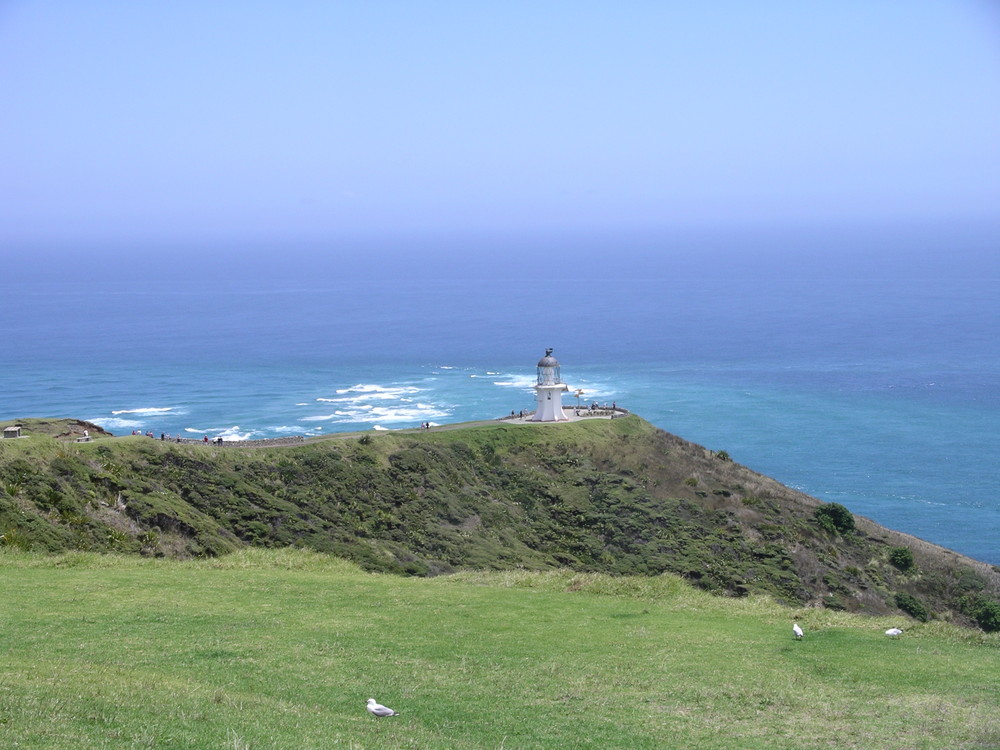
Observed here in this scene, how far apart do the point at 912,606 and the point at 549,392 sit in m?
19.9

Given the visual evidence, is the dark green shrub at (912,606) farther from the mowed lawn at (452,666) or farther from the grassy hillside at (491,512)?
the mowed lawn at (452,666)

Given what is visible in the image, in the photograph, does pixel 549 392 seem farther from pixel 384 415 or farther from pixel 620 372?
pixel 620 372

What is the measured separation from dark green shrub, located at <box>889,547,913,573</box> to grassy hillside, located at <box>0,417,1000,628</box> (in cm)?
8

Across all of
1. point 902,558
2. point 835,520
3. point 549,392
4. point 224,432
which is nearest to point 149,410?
point 224,432

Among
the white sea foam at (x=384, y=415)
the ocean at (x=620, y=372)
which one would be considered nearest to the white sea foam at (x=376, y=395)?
the ocean at (x=620, y=372)

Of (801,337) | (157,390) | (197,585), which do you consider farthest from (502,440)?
(801,337)

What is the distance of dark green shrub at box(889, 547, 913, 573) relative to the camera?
4375cm

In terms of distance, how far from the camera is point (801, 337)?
134 m

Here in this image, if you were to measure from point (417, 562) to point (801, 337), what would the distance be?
350ft

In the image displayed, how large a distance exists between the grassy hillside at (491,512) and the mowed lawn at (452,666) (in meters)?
5.86

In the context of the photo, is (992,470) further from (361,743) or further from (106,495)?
(361,743)

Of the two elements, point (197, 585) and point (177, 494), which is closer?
point (197, 585)

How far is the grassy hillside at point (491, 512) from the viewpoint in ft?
110

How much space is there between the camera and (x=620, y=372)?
112m
